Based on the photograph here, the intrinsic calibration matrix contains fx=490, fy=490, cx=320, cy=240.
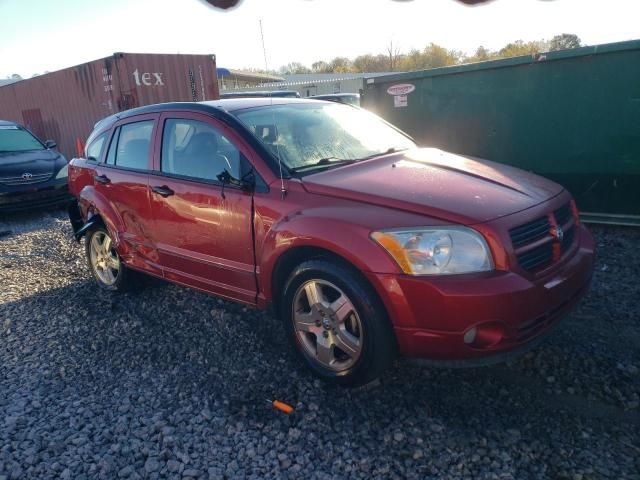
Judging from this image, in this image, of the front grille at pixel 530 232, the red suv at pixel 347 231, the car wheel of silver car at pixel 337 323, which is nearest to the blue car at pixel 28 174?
the red suv at pixel 347 231

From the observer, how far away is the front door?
128 inches

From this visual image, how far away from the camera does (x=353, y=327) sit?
2818mm

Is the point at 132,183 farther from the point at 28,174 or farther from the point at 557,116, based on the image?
the point at 28,174

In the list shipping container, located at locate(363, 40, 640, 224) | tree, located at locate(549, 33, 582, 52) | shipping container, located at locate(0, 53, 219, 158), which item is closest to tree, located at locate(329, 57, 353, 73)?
tree, located at locate(549, 33, 582, 52)

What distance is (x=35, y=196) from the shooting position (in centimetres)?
841

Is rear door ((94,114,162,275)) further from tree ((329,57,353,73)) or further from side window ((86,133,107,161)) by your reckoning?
tree ((329,57,353,73))

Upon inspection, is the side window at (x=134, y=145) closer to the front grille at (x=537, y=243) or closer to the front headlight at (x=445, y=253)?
the front headlight at (x=445, y=253)

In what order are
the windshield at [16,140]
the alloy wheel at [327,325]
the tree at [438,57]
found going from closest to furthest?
the alloy wheel at [327,325] → the windshield at [16,140] → the tree at [438,57]

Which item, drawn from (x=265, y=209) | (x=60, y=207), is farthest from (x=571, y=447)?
(x=60, y=207)

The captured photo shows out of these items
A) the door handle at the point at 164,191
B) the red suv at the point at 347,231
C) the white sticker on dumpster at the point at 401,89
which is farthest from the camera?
the white sticker on dumpster at the point at 401,89

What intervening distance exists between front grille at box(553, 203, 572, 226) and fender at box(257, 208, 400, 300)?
1131 millimetres

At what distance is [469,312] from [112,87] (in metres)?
11.2

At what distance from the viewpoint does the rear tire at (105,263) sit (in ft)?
15.2

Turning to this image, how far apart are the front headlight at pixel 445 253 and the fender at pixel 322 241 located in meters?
0.11
